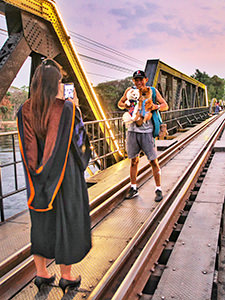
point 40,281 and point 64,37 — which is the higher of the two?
point 64,37

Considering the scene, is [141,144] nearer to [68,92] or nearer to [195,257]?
[195,257]

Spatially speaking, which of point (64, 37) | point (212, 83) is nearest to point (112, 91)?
point (212, 83)

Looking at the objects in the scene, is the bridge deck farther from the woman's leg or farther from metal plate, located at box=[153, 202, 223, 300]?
the woman's leg

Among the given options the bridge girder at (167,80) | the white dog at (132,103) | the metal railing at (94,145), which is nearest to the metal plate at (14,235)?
the metal railing at (94,145)

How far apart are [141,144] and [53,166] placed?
238 cm

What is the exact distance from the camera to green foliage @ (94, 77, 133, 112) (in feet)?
285

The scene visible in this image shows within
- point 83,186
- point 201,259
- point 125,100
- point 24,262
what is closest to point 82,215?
point 83,186

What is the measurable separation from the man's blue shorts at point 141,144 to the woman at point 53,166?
206 cm

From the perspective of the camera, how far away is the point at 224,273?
296cm

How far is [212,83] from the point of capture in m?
139

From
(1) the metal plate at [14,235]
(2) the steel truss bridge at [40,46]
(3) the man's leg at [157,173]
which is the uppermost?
(2) the steel truss bridge at [40,46]

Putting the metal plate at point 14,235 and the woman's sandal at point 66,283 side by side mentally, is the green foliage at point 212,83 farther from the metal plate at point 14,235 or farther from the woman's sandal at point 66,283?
the woman's sandal at point 66,283

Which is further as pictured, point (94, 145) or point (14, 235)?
point (94, 145)

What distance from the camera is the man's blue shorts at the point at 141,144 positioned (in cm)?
423
